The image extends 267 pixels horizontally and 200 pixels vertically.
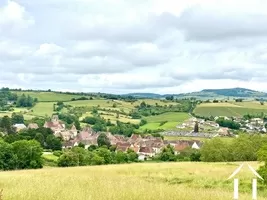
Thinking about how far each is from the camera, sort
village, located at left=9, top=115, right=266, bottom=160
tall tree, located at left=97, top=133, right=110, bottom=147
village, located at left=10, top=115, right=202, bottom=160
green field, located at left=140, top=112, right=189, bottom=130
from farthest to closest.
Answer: green field, located at left=140, top=112, right=189, bottom=130 < tall tree, located at left=97, top=133, right=110, bottom=147 < village, located at left=9, top=115, right=266, bottom=160 < village, located at left=10, top=115, right=202, bottom=160

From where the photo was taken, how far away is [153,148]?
391 feet

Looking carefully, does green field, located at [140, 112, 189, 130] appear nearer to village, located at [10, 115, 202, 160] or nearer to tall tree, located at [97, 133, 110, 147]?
village, located at [10, 115, 202, 160]

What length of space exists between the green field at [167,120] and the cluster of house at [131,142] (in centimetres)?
1852

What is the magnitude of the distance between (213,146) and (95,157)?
62.8 ft

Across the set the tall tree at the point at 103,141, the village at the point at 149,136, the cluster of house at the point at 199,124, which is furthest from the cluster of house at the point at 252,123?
the tall tree at the point at 103,141

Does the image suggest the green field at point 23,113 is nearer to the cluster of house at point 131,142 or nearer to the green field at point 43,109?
the green field at point 43,109

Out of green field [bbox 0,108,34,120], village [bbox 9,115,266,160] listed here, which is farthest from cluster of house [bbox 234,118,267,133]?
green field [bbox 0,108,34,120]

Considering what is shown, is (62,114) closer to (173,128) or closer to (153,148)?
(173,128)

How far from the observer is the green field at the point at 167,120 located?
15475cm

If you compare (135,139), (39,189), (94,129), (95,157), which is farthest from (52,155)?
(39,189)

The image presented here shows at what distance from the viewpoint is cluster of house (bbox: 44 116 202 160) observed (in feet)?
385

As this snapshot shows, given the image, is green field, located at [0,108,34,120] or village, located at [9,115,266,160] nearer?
village, located at [9,115,266,160]

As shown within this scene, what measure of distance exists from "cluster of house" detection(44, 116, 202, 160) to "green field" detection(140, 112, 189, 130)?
18.5m

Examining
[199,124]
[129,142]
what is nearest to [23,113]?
[129,142]
